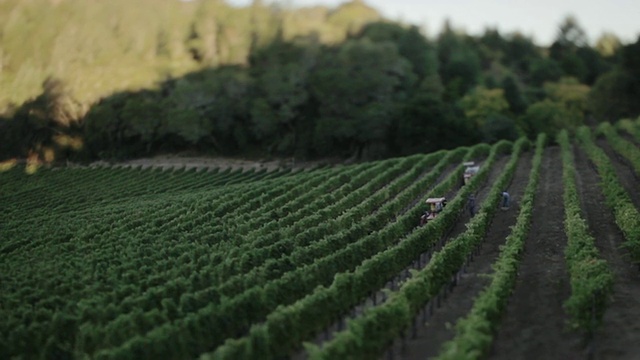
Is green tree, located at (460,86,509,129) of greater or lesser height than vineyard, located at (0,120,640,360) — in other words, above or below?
above

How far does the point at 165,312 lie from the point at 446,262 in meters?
9.00

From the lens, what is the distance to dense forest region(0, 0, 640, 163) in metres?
70.7

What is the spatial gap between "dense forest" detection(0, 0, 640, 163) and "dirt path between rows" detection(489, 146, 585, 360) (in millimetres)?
42122

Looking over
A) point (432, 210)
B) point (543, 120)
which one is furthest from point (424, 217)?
point (543, 120)

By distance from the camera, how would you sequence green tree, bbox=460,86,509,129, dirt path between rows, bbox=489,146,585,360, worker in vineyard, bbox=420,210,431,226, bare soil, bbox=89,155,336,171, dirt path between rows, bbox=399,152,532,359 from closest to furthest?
dirt path between rows, bbox=489,146,585,360, dirt path between rows, bbox=399,152,532,359, worker in vineyard, bbox=420,210,431,226, green tree, bbox=460,86,509,129, bare soil, bbox=89,155,336,171

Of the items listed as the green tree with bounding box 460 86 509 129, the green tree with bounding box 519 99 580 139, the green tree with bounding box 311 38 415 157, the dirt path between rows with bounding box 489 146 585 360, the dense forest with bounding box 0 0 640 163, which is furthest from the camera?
the green tree with bounding box 519 99 580 139

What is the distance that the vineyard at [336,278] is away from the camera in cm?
1507

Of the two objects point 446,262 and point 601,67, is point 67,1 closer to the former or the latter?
point 601,67

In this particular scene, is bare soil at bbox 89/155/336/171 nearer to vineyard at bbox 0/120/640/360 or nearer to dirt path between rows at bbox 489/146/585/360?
vineyard at bbox 0/120/640/360

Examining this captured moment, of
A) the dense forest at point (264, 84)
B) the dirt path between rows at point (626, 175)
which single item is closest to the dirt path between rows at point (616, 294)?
the dirt path between rows at point (626, 175)

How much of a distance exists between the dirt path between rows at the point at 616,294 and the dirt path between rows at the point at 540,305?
0.80 m

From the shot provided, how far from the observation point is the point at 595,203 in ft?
106

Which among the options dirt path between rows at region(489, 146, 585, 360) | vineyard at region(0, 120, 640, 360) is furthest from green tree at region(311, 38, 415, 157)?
dirt path between rows at region(489, 146, 585, 360)

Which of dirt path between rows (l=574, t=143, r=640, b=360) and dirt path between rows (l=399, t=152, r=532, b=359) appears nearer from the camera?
dirt path between rows (l=574, t=143, r=640, b=360)
